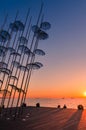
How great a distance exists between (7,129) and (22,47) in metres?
13.4

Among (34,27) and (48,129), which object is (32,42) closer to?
(34,27)

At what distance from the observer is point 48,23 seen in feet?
90.2

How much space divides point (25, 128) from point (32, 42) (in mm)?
13629

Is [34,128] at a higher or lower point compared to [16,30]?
lower

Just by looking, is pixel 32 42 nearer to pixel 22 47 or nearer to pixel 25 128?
pixel 22 47

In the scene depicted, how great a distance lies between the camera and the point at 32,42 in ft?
93.1

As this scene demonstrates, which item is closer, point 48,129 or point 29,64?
point 48,129

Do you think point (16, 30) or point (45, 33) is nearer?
point (45, 33)

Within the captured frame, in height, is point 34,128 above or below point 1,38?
below

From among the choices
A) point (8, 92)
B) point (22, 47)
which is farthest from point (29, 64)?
point (8, 92)

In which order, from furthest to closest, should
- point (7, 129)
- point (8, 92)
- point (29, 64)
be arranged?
point (8, 92)
point (29, 64)
point (7, 129)

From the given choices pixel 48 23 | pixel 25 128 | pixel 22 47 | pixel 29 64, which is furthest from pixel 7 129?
pixel 48 23

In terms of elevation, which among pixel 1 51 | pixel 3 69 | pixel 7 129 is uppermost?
pixel 1 51

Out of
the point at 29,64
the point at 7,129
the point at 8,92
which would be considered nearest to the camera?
the point at 7,129
